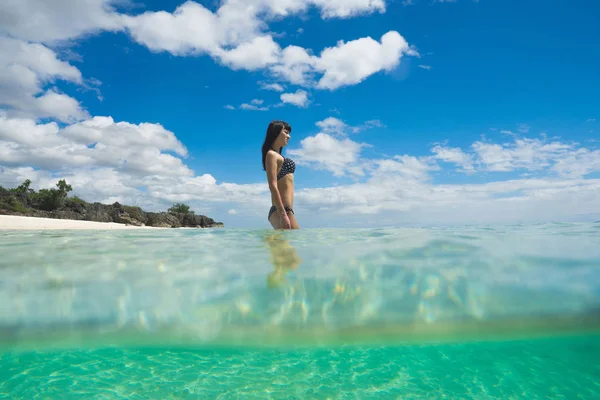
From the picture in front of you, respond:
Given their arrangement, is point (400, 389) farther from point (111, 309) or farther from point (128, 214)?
point (128, 214)

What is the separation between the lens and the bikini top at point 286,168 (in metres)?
7.99

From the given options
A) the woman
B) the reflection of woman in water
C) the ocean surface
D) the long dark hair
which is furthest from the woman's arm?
the ocean surface

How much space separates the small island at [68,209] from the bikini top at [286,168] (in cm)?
2329

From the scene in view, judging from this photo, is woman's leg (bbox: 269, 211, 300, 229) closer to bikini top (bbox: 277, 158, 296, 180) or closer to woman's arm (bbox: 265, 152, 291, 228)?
woman's arm (bbox: 265, 152, 291, 228)

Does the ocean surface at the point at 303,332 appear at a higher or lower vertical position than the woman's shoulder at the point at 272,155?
lower

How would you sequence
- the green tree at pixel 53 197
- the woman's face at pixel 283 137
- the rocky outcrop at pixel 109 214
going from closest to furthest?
the woman's face at pixel 283 137 → the rocky outcrop at pixel 109 214 → the green tree at pixel 53 197

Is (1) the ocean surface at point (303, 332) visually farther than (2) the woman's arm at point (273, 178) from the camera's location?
No

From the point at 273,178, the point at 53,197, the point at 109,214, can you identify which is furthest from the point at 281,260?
the point at 53,197

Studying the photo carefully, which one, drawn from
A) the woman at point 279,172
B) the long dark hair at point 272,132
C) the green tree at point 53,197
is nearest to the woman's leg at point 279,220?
the woman at point 279,172

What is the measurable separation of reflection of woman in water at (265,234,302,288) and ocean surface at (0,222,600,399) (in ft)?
0.14

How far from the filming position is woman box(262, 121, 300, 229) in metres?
7.60

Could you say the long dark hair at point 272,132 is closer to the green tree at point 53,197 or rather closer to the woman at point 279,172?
the woman at point 279,172

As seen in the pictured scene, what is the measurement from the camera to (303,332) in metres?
2.99

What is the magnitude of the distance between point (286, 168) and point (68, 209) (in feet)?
94.4
